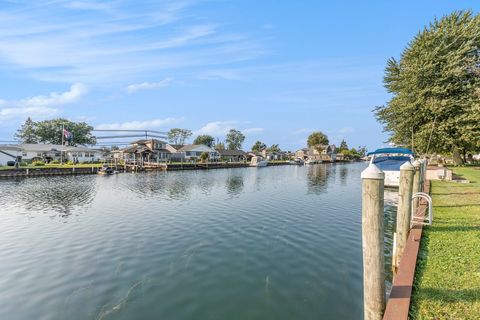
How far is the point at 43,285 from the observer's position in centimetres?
772

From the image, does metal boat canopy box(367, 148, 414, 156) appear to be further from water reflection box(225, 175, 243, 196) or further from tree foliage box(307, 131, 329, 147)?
tree foliage box(307, 131, 329, 147)

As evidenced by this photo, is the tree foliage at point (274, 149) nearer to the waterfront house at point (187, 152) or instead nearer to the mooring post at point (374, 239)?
the waterfront house at point (187, 152)

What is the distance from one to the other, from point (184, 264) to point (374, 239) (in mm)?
6317

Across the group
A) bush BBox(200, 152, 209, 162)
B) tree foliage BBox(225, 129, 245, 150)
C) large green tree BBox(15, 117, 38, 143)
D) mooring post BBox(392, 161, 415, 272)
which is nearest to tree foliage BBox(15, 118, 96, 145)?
large green tree BBox(15, 117, 38, 143)

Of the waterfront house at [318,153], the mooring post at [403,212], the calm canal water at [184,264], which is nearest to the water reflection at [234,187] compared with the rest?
the calm canal water at [184,264]

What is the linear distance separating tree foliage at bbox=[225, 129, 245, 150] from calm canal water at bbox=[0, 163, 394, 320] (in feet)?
453

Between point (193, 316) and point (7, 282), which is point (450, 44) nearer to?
point (193, 316)

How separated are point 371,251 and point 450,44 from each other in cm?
3645

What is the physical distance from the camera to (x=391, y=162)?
23016 mm

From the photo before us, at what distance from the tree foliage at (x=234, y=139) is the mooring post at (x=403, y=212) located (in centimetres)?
14649

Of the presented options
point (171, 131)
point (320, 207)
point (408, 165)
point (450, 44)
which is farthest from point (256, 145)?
point (408, 165)

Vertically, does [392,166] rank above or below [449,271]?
above

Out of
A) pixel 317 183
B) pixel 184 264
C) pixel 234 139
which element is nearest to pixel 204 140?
pixel 234 139

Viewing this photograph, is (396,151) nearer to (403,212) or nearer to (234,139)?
(403,212)
